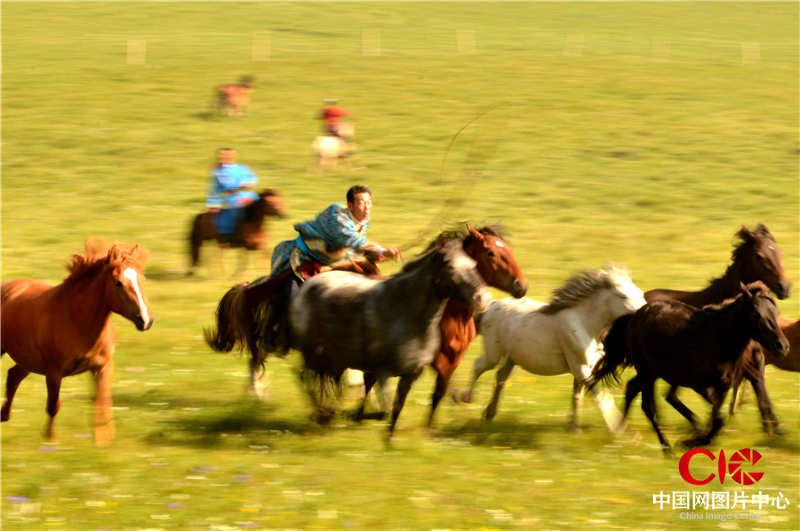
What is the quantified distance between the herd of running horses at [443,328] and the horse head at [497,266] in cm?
1

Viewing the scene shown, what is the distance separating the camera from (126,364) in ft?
48.9

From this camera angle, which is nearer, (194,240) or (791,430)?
(791,430)

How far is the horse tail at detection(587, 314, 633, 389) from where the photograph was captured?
36.8 ft

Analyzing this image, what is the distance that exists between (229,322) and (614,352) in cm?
411

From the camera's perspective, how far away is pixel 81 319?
1021cm

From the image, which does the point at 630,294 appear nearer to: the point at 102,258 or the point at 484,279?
the point at 484,279

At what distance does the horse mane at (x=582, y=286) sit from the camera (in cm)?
1143

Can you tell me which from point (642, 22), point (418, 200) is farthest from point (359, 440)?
point (642, 22)

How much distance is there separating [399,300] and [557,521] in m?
2.72

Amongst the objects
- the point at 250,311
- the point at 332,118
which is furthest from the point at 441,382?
the point at 332,118

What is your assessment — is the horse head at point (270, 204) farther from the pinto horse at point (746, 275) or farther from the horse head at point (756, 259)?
the horse head at point (756, 259)

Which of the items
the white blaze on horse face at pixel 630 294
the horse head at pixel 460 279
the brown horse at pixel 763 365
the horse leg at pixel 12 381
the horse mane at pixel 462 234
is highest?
the horse mane at pixel 462 234

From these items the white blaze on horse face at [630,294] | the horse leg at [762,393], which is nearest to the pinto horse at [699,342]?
the white blaze on horse face at [630,294]

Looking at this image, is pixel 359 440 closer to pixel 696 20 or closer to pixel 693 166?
pixel 693 166
